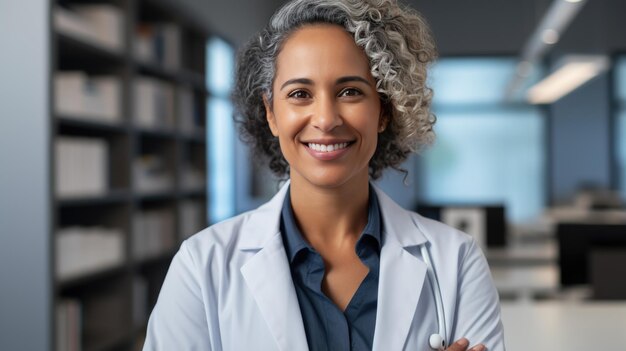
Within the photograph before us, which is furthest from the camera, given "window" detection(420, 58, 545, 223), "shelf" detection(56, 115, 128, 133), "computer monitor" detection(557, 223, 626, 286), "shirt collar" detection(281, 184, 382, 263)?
"window" detection(420, 58, 545, 223)

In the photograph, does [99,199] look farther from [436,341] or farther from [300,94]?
[436,341]

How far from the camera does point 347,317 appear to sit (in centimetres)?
131

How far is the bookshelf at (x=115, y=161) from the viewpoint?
3264 mm

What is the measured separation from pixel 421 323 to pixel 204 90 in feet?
15.3

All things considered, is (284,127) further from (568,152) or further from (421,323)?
(568,152)

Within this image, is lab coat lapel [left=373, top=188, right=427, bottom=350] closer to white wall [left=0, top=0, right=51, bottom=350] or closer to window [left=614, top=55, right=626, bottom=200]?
white wall [left=0, top=0, right=51, bottom=350]

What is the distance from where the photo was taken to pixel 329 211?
139 centimetres

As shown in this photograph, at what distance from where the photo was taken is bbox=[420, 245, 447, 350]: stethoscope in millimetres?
1266

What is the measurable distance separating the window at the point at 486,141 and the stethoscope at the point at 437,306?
7668mm

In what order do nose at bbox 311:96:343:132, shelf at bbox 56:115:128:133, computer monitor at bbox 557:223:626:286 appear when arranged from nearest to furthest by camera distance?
nose at bbox 311:96:343:132 → shelf at bbox 56:115:128:133 → computer monitor at bbox 557:223:626:286

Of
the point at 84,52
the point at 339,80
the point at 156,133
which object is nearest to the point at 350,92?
the point at 339,80

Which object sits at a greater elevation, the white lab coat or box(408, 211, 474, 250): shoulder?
box(408, 211, 474, 250): shoulder

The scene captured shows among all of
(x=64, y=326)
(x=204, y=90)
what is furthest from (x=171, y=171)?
(x=64, y=326)

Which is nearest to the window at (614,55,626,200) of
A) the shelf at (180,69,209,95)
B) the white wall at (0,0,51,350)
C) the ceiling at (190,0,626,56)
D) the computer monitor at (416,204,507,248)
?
the ceiling at (190,0,626,56)
